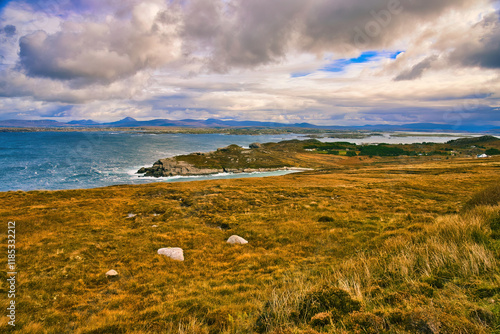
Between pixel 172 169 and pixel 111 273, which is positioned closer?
pixel 111 273

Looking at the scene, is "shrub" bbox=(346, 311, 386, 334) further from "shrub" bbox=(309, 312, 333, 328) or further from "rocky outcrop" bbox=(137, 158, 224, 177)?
"rocky outcrop" bbox=(137, 158, 224, 177)

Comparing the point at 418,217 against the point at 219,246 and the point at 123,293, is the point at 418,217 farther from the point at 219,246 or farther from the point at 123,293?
the point at 123,293

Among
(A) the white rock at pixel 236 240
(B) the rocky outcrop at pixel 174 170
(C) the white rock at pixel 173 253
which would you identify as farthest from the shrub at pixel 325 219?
(B) the rocky outcrop at pixel 174 170

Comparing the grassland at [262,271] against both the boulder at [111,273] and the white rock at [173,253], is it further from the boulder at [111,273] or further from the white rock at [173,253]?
the white rock at [173,253]

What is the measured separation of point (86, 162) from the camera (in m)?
118

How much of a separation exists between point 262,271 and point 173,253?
5.83 m

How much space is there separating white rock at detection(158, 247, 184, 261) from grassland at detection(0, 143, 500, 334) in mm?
418

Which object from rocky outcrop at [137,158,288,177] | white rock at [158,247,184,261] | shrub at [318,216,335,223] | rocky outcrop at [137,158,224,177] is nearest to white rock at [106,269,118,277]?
white rock at [158,247,184,261]

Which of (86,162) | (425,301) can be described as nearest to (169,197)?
(425,301)

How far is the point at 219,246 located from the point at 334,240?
772 centimetres

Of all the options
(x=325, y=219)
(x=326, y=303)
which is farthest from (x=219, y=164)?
(x=326, y=303)

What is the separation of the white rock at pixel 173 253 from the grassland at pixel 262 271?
1.37 feet

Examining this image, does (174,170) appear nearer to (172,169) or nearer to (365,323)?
(172,169)

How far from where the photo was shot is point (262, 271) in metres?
11.2
